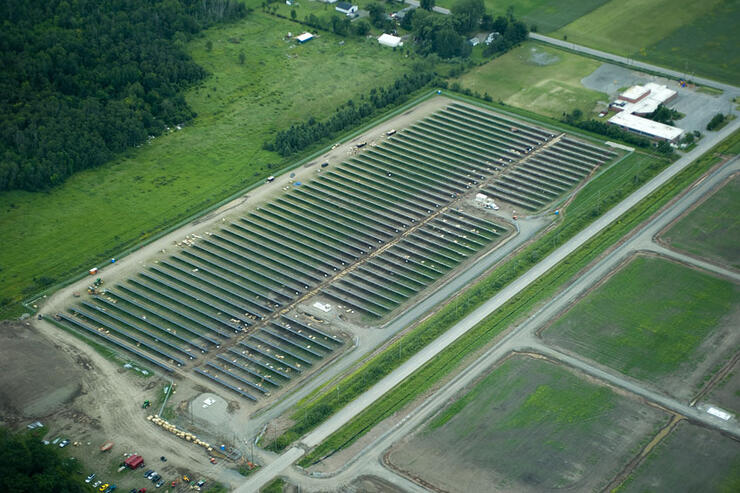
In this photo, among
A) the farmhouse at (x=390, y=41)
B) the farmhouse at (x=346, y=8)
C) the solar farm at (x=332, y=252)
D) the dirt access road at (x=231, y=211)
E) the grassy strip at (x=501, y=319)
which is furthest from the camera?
the farmhouse at (x=346, y=8)

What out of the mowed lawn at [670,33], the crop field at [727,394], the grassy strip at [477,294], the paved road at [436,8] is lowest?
the crop field at [727,394]

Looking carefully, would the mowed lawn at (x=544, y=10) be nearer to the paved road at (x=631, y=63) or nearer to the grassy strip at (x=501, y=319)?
the paved road at (x=631, y=63)

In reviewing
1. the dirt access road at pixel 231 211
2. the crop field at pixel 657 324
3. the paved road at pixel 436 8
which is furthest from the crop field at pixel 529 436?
the paved road at pixel 436 8

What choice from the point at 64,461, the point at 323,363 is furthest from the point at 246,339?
the point at 64,461

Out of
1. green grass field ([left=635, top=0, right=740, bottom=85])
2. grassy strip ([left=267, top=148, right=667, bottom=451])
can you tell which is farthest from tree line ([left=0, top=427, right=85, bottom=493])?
green grass field ([left=635, top=0, right=740, bottom=85])

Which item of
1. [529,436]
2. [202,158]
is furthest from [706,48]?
[529,436]

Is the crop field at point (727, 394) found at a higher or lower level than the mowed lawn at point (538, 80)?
lower

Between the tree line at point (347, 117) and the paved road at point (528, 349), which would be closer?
the paved road at point (528, 349)

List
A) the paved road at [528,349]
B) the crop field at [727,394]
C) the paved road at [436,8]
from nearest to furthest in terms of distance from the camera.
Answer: the paved road at [528,349] < the crop field at [727,394] < the paved road at [436,8]

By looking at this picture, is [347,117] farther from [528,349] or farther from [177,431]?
[177,431]
